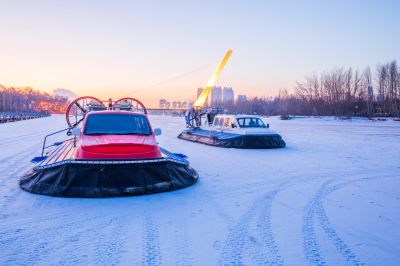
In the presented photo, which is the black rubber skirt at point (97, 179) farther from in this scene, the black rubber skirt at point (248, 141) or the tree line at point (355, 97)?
the tree line at point (355, 97)

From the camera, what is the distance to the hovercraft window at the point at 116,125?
254 inches

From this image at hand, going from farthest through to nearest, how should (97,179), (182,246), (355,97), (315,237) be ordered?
(355,97)
(97,179)
(315,237)
(182,246)

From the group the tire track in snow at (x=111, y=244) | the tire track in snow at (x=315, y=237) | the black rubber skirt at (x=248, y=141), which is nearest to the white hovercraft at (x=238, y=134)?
the black rubber skirt at (x=248, y=141)

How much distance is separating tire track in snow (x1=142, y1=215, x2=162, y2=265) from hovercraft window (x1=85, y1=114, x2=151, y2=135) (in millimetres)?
2661

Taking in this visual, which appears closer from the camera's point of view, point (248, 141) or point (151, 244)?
point (151, 244)

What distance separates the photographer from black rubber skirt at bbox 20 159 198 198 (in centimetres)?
527

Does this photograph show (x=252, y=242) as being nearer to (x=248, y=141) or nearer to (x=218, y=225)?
(x=218, y=225)

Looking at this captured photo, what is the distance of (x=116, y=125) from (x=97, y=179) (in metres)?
1.61

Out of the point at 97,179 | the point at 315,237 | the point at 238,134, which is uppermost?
the point at 238,134

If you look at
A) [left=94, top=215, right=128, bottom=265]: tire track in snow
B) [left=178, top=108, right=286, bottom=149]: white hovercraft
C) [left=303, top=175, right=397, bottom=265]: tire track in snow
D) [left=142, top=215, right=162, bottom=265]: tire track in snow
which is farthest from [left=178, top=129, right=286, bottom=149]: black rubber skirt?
[left=94, top=215, right=128, bottom=265]: tire track in snow

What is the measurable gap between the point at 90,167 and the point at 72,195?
55 centimetres

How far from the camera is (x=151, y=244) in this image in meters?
3.54

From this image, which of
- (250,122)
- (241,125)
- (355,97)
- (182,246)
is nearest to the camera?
(182,246)

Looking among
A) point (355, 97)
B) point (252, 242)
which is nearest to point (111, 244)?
point (252, 242)
